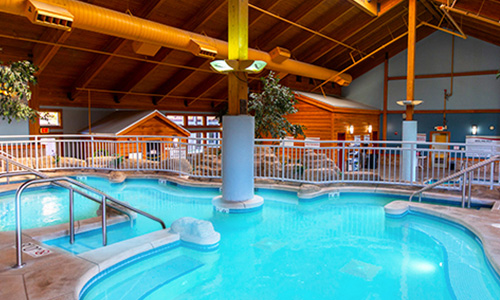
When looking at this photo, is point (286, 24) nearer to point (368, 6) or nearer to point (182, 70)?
point (368, 6)

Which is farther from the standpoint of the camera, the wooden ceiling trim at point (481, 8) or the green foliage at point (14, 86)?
the wooden ceiling trim at point (481, 8)

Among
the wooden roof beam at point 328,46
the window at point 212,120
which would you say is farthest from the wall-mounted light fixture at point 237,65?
the window at point 212,120

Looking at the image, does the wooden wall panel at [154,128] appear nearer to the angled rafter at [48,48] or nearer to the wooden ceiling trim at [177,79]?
the wooden ceiling trim at [177,79]

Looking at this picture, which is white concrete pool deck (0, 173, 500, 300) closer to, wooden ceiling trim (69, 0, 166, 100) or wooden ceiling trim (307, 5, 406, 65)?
wooden ceiling trim (69, 0, 166, 100)

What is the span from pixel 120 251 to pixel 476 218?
5144 mm

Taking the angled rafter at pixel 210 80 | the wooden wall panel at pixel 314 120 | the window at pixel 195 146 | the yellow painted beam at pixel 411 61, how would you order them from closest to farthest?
the window at pixel 195 146 → the yellow painted beam at pixel 411 61 → the angled rafter at pixel 210 80 → the wooden wall panel at pixel 314 120

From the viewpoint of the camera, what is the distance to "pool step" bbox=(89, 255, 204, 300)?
3500 mm

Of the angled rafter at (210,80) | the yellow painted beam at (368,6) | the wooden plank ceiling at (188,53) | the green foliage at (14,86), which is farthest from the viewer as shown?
the yellow painted beam at (368,6)

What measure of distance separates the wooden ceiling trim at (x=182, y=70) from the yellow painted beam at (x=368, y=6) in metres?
4.97

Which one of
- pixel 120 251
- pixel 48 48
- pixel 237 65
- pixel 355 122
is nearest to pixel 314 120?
pixel 355 122

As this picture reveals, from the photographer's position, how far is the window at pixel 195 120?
1927cm

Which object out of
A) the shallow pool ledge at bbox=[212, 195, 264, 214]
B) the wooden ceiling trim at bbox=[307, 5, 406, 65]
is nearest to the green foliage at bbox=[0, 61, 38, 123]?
the shallow pool ledge at bbox=[212, 195, 264, 214]

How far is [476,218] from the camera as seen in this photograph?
536 cm

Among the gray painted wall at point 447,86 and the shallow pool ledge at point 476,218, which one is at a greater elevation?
the gray painted wall at point 447,86
